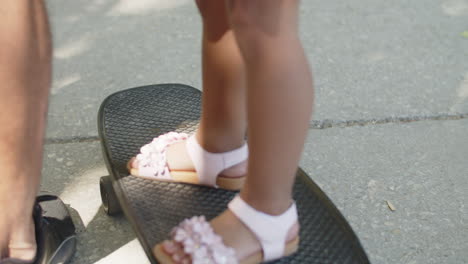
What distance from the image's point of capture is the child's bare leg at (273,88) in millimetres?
1196

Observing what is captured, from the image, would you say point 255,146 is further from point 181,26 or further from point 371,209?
point 181,26

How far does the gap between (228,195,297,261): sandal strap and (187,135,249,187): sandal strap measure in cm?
22

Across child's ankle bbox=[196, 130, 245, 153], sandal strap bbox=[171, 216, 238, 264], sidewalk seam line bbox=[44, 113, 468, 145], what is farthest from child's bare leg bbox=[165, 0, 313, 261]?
sidewalk seam line bbox=[44, 113, 468, 145]

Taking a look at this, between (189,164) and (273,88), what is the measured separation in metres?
0.52

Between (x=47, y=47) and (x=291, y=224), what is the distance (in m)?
0.67

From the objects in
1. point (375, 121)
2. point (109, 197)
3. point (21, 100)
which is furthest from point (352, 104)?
point (21, 100)

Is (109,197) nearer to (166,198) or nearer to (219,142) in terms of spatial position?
(166,198)

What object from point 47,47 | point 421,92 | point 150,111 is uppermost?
point 47,47

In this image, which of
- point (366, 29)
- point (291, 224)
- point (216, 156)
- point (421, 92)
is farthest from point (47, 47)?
point (366, 29)

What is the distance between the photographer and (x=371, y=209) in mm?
1862

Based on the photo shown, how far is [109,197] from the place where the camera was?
1.77m

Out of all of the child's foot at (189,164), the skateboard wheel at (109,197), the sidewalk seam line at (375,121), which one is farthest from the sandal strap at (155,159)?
the sidewalk seam line at (375,121)

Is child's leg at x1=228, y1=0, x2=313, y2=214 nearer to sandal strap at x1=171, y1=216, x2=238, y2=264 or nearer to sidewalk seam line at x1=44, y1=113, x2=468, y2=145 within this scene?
sandal strap at x1=171, y1=216, x2=238, y2=264

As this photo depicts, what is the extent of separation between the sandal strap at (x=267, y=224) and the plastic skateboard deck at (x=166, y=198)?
80mm
